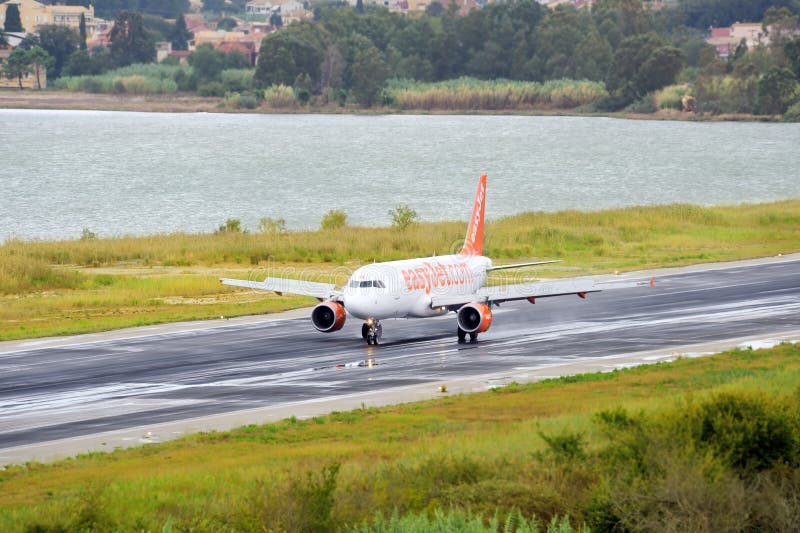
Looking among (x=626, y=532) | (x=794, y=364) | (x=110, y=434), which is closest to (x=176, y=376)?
(x=110, y=434)

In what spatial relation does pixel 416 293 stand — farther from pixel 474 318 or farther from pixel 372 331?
pixel 474 318

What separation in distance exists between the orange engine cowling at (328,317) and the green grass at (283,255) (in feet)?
29.8

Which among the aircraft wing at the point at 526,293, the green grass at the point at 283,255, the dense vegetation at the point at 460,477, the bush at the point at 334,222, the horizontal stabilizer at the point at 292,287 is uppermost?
the dense vegetation at the point at 460,477

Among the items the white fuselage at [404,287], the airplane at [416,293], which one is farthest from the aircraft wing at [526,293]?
the white fuselage at [404,287]

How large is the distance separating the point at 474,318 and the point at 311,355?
6.34 metres

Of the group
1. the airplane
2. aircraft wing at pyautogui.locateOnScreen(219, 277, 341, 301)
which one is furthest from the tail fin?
aircraft wing at pyautogui.locateOnScreen(219, 277, 341, 301)

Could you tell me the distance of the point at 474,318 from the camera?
4947 centimetres

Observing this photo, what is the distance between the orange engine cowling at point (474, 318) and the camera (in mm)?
49219

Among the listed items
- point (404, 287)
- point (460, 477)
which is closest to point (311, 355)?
point (404, 287)

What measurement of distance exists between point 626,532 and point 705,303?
40.0 metres

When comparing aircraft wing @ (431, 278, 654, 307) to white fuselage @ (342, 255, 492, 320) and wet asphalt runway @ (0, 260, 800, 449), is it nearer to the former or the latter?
white fuselage @ (342, 255, 492, 320)

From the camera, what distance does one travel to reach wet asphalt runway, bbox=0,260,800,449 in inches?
1494

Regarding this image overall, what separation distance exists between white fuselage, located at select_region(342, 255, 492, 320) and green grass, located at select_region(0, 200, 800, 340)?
11.2 metres

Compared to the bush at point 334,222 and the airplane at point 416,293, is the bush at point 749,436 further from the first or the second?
the bush at point 334,222
